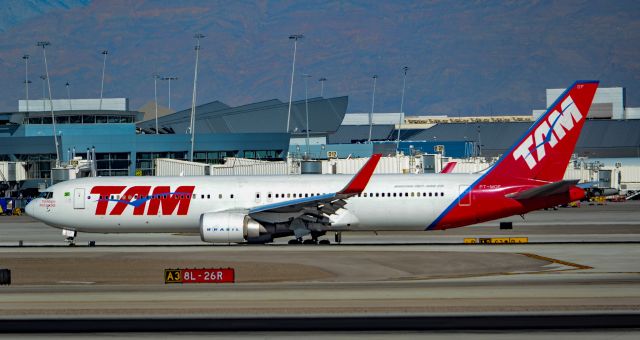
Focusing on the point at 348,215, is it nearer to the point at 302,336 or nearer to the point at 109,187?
the point at 109,187

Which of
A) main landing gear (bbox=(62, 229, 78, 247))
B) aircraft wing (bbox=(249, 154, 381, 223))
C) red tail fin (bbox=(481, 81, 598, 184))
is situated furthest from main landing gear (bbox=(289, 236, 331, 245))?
main landing gear (bbox=(62, 229, 78, 247))

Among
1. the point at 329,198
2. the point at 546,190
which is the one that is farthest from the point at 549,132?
the point at 329,198

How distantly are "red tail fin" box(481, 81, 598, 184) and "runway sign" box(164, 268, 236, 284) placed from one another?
64.6ft

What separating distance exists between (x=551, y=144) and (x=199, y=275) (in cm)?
2239

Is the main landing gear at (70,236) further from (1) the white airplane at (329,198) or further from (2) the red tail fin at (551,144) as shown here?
(2) the red tail fin at (551,144)

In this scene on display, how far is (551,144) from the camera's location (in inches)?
2169

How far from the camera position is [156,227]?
57375mm

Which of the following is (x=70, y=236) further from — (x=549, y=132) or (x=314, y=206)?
(x=549, y=132)

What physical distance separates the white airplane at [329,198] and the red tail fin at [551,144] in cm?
5

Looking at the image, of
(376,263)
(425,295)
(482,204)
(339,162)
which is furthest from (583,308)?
(339,162)

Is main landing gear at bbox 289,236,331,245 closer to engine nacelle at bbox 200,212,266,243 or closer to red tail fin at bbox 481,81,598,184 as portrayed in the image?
engine nacelle at bbox 200,212,266,243

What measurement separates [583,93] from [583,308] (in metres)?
24.8

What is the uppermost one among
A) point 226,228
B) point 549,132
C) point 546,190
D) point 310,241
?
point 549,132

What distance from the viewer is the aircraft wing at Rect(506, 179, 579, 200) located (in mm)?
53250
